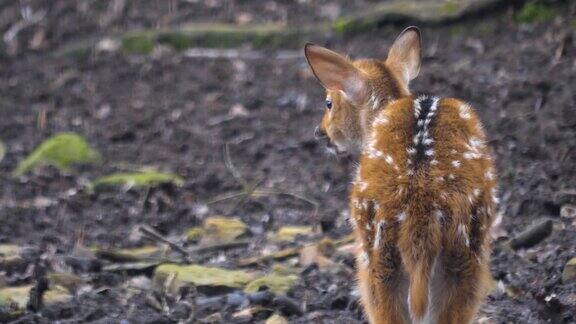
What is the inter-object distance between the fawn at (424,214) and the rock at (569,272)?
1007mm

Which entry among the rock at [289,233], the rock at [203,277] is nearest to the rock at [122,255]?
the rock at [203,277]

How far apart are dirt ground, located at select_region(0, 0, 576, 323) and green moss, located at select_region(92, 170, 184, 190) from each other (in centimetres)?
9

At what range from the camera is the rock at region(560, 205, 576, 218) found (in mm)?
6879

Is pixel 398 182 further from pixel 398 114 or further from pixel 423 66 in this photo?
pixel 423 66

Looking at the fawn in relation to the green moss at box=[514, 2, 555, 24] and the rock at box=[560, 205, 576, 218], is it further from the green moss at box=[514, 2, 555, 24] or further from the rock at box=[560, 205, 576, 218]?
the green moss at box=[514, 2, 555, 24]

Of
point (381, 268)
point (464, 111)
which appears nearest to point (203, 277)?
point (381, 268)

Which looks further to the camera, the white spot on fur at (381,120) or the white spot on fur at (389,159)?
the white spot on fur at (381,120)

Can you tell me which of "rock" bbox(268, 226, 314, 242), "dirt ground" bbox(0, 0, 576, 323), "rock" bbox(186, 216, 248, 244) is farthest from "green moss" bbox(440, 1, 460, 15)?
"rock" bbox(186, 216, 248, 244)

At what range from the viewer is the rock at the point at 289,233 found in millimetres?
7527

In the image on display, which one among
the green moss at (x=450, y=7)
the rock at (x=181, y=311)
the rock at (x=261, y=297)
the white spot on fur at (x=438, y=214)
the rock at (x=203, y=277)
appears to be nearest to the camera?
the white spot on fur at (x=438, y=214)

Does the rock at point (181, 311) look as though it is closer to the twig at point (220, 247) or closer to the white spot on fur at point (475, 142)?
the twig at point (220, 247)

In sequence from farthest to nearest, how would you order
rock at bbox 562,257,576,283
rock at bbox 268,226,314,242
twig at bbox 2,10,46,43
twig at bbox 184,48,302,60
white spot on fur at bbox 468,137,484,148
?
twig at bbox 2,10,46,43, twig at bbox 184,48,302,60, rock at bbox 268,226,314,242, rock at bbox 562,257,576,283, white spot on fur at bbox 468,137,484,148

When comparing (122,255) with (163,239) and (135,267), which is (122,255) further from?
(163,239)

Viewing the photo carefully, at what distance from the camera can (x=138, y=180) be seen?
8.83 meters
